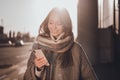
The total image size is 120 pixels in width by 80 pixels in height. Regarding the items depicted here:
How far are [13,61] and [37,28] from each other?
0.33 m

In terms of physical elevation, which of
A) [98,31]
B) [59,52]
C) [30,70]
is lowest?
[30,70]

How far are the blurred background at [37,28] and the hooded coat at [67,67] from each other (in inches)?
7.6

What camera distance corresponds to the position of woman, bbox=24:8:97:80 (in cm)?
210

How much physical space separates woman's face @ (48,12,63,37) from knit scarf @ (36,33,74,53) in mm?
27

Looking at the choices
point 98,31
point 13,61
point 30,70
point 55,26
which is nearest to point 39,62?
point 30,70

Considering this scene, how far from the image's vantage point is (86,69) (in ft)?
6.82

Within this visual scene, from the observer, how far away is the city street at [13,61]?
231 centimetres

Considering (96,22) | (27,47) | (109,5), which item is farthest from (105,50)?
(27,47)

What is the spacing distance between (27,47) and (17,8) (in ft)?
1.11

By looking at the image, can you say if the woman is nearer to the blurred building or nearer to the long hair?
the long hair

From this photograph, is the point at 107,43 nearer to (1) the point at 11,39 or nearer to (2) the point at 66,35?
(2) the point at 66,35

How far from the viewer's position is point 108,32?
2.49 m

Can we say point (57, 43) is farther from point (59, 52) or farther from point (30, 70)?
point (30, 70)

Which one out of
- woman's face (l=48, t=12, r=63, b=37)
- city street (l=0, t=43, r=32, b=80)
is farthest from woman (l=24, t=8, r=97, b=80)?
city street (l=0, t=43, r=32, b=80)
